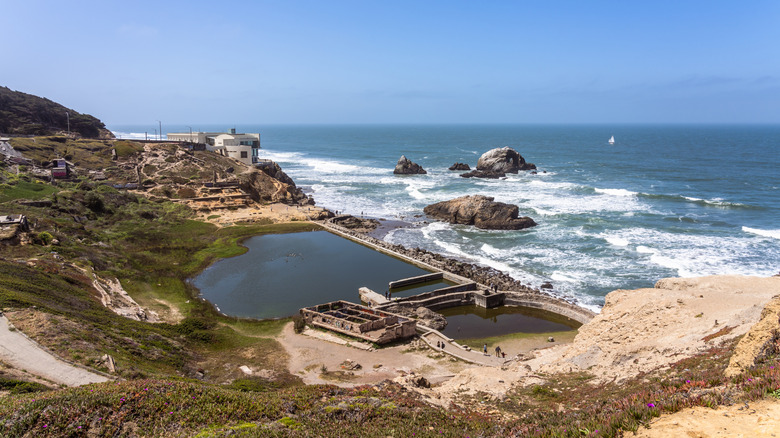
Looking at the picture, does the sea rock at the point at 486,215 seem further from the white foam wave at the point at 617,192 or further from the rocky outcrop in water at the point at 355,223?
the white foam wave at the point at 617,192

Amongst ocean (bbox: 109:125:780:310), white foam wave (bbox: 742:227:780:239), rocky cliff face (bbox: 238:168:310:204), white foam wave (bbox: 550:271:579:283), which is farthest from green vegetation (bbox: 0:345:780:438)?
rocky cliff face (bbox: 238:168:310:204)

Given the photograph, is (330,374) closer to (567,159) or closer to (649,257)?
(649,257)

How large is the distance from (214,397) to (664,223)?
68941 millimetres

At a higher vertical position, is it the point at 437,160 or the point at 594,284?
the point at 437,160

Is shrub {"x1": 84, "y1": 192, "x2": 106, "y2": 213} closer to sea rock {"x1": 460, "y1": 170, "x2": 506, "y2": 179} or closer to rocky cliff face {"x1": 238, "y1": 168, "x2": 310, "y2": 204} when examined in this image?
rocky cliff face {"x1": 238, "y1": 168, "x2": 310, "y2": 204}

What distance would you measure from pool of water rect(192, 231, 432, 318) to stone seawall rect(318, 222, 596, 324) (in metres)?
1.68

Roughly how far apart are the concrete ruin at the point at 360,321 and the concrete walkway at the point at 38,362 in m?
17.6

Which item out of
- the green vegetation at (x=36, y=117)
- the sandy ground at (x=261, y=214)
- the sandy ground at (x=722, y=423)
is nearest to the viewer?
the sandy ground at (x=722, y=423)

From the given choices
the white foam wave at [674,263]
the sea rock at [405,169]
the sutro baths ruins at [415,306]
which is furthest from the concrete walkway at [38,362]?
the sea rock at [405,169]

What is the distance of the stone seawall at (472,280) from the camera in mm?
42062

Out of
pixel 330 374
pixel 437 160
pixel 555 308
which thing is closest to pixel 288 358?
pixel 330 374

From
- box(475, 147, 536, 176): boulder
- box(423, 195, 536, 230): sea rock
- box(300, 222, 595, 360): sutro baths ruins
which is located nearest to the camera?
box(300, 222, 595, 360): sutro baths ruins

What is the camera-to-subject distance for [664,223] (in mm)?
69562

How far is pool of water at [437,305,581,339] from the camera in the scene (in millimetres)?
39188
